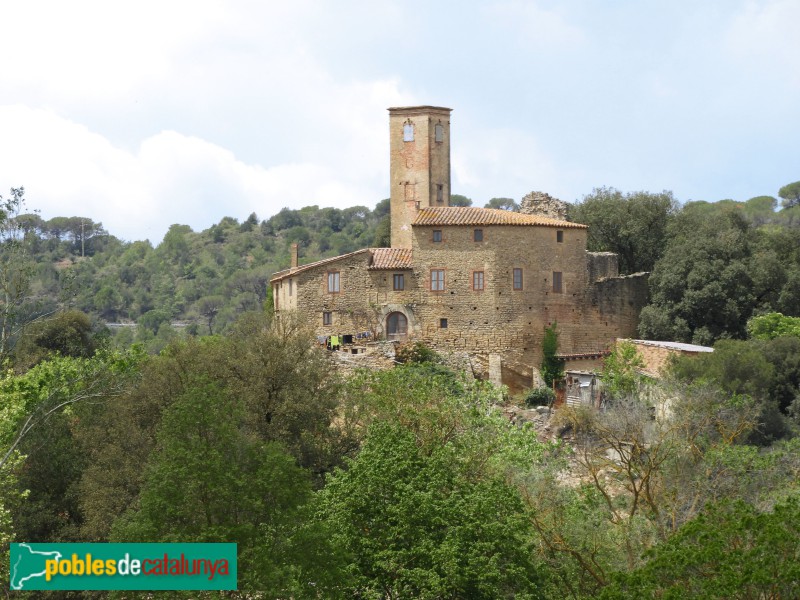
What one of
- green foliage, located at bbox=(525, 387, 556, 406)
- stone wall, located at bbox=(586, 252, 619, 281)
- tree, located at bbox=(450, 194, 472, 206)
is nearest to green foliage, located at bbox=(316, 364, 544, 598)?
green foliage, located at bbox=(525, 387, 556, 406)

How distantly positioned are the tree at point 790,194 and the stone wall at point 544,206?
8206 cm

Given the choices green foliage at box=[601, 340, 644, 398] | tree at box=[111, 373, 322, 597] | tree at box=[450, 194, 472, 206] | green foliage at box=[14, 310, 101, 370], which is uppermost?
tree at box=[450, 194, 472, 206]

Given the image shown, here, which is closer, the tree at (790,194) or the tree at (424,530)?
the tree at (424,530)

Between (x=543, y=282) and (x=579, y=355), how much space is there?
10.00 feet

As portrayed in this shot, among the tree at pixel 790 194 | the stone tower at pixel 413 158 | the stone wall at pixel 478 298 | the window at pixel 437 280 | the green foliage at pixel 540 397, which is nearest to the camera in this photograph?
the green foliage at pixel 540 397

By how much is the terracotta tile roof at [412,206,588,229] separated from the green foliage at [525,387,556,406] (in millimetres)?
6346

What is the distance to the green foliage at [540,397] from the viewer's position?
46250 millimetres

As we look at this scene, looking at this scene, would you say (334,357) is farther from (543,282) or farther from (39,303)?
(39,303)

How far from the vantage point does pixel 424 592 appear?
26016 millimetres

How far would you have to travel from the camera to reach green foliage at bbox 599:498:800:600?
21.0 metres

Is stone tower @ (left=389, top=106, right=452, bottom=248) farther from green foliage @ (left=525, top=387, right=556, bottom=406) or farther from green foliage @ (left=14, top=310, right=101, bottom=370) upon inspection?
green foliage @ (left=14, top=310, right=101, bottom=370)

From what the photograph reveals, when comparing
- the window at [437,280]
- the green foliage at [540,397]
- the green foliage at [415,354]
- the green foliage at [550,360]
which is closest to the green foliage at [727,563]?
the green foliage at [540,397]

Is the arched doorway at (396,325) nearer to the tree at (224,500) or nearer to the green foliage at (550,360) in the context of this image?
the green foliage at (550,360)

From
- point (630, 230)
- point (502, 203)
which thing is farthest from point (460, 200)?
point (630, 230)
